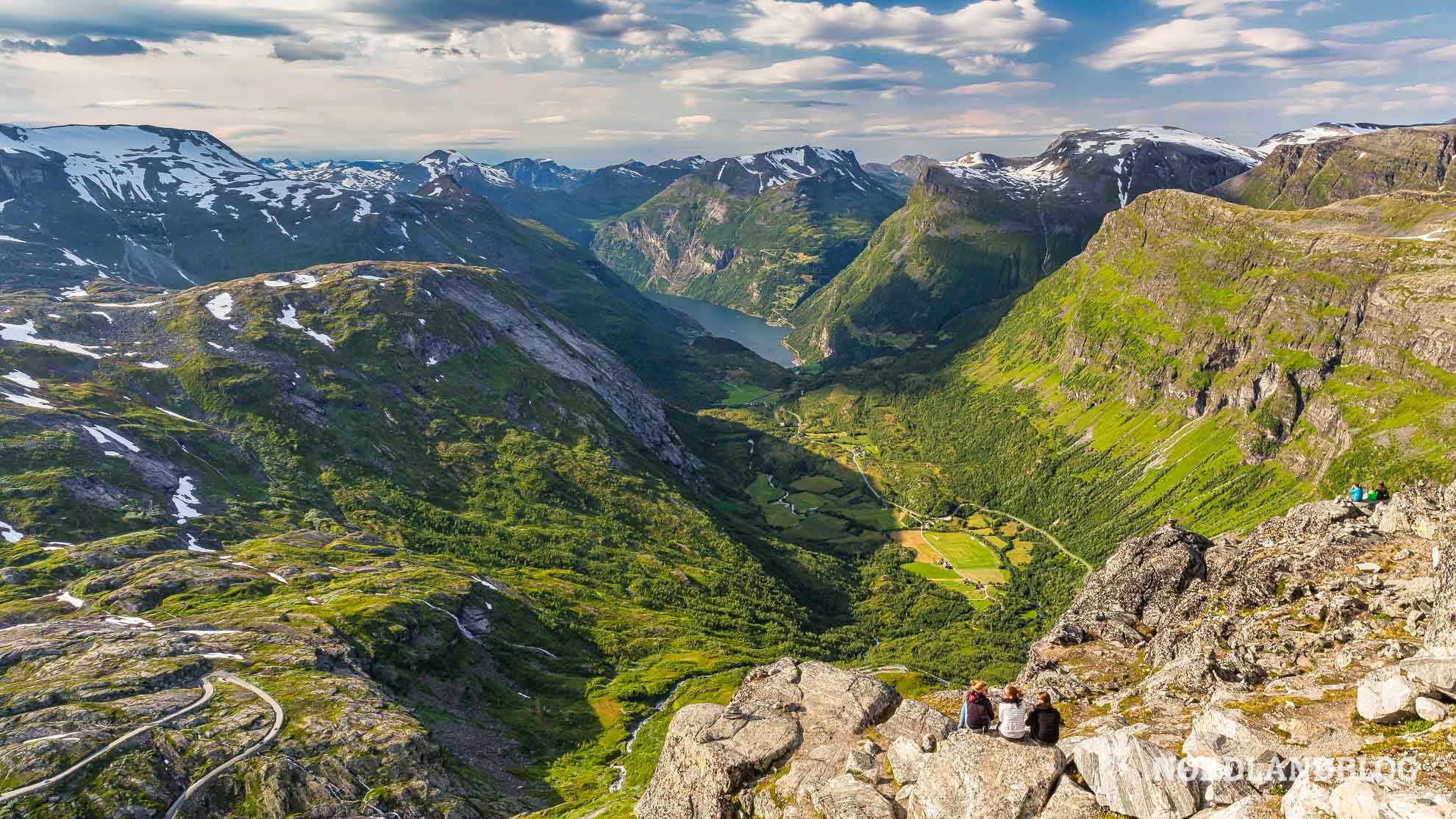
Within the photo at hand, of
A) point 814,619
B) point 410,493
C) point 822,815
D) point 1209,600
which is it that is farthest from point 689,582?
point 822,815

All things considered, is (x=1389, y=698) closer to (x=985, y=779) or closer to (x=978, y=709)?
(x=978, y=709)

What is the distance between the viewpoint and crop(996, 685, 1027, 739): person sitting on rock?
112 feet

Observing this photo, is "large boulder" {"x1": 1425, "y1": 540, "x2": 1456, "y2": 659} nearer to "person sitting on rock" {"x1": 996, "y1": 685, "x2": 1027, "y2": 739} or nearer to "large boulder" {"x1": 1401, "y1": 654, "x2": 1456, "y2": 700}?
"large boulder" {"x1": 1401, "y1": 654, "x2": 1456, "y2": 700}

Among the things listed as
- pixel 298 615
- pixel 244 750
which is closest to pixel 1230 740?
pixel 244 750

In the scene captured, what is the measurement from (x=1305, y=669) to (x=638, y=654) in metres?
115

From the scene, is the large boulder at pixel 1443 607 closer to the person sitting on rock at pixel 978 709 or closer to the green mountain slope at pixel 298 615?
the person sitting on rock at pixel 978 709

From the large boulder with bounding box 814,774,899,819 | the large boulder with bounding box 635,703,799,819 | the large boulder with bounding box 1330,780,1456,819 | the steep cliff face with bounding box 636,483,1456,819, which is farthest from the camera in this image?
the large boulder with bounding box 635,703,799,819

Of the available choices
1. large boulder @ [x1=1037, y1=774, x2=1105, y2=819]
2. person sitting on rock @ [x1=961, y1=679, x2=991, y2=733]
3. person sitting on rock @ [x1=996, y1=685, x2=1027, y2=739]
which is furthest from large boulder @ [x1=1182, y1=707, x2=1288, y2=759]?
person sitting on rock @ [x1=961, y1=679, x2=991, y2=733]

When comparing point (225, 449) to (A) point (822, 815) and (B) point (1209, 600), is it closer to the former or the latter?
(A) point (822, 815)

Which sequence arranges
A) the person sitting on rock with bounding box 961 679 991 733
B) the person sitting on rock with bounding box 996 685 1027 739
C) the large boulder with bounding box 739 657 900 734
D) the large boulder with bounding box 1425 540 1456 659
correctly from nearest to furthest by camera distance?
the person sitting on rock with bounding box 996 685 1027 739 → the large boulder with bounding box 1425 540 1456 659 → the person sitting on rock with bounding box 961 679 991 733 → the large boulder with bounding box 739 657 900 734

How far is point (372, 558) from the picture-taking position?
142 meters

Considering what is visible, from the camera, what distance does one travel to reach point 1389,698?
29438mm

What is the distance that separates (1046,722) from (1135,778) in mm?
4349

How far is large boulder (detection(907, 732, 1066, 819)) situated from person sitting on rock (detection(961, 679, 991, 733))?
0.68 meters
